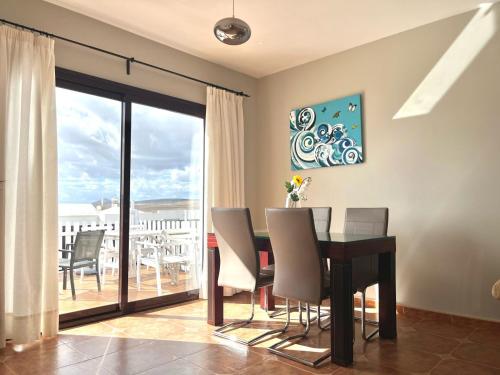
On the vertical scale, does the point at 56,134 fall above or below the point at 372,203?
above

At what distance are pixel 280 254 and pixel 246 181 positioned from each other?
2.37 m

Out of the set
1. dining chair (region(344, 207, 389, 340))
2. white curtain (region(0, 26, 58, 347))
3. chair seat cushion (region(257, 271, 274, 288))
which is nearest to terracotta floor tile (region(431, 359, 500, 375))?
dining chair (region(344, 207, 389, 340))

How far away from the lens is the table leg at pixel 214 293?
10.9ft

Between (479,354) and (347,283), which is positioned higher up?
(347,283)

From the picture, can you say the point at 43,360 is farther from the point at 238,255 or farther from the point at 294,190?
the point at 294,190

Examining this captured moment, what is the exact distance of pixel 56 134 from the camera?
318 centimetres

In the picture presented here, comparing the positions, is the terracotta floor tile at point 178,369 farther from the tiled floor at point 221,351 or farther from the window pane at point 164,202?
the window pane at point 164,202

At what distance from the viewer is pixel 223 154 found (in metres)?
4.57

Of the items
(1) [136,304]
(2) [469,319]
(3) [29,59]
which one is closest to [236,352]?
(1) [136,304]

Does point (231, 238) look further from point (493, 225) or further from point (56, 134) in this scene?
point (493, 225)

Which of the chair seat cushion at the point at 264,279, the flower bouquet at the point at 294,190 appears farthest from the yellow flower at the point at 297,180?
the chair seat cushion at the point at 264,279

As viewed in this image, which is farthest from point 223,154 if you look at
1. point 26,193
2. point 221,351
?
point 221,351

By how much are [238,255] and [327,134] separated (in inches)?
78.2

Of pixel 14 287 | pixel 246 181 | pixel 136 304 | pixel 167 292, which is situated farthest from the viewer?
pixel 246 181
